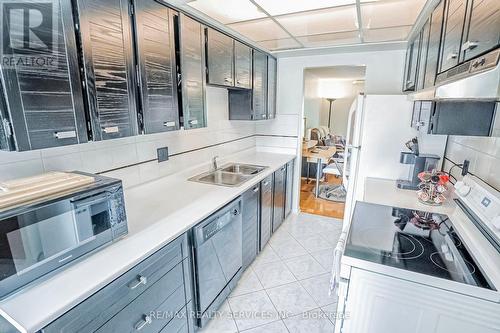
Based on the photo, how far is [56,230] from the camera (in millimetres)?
895

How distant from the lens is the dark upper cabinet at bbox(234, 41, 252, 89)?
7.66 feet

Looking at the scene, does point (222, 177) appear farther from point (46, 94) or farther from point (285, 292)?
point (46, 94)

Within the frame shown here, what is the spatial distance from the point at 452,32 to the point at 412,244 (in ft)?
3.25

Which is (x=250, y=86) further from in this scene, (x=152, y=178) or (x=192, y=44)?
(x=152, y=178)

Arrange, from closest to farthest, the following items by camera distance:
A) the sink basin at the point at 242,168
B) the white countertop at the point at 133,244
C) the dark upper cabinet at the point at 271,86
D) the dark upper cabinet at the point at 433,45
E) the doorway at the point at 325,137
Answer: the white countertop at the point at 133,244, the dark upper cabinet at the point at 433,45, the sink basin at the point at 242,168, the dark upper cabinet at the point at 271,86, the doorway at the point at 325,137

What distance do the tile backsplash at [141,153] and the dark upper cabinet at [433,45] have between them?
1.77 m

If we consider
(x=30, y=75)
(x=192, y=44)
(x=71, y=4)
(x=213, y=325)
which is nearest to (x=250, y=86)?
(x=192, y=44)

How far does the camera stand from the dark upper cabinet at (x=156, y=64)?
1.35m

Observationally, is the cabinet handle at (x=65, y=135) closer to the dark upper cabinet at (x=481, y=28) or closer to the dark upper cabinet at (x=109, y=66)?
the dark upper cabinet at (x=109, y=66)

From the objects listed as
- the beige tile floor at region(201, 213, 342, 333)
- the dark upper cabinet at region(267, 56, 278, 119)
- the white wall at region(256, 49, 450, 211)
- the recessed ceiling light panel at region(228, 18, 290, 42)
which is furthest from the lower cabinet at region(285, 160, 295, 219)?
the recessed ceiling light panel at region(228, 18, 290, 42)

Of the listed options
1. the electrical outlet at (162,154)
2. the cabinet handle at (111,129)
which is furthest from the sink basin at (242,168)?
the cabinet handle at (111,129)

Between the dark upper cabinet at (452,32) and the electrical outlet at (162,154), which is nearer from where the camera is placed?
the dark upper cabinet at (452,32)

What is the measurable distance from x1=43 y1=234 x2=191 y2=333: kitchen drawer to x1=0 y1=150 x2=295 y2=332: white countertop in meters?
0.03

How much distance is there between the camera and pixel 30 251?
83 centimetres
